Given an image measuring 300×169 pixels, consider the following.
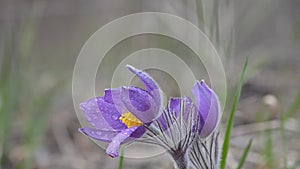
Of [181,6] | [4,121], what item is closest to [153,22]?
[181,6]

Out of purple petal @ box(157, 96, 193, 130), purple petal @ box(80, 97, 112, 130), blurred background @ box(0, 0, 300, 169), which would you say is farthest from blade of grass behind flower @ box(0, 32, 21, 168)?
purple petal @ box(157, 96, 193, 130)

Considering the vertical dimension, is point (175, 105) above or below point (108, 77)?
above

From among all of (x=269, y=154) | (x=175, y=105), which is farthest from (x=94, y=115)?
(x=269, y=154)

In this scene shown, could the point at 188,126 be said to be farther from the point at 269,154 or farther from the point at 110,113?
the point at 269,154

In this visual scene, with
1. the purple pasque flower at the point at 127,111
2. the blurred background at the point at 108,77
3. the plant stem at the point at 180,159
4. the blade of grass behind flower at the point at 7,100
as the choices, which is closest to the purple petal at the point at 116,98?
the purple pasque flower at the point at 127,111

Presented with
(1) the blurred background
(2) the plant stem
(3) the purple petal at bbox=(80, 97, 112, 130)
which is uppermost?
(3) the purple petal at bbox=(80, 97, 112, 130)

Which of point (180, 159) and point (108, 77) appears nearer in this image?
point (180, 159)

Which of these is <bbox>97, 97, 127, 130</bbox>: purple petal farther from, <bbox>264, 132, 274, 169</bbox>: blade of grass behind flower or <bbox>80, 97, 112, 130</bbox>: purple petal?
<bbox>264, 132, 274, 169</bbox>: blade of grass behind flower

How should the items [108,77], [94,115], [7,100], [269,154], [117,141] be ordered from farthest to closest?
[108,77]
[7,100]
[269,154]
[94,115]
[117,141]
